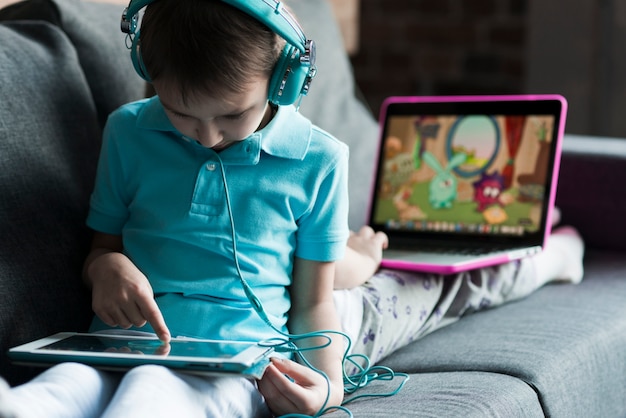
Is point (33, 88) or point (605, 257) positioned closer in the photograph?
point (33, 88)

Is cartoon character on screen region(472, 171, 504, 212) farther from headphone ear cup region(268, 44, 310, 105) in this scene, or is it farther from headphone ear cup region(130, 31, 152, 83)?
headphone ear cup region(130, 31, 152, 83)

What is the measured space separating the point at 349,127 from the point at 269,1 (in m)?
0.92

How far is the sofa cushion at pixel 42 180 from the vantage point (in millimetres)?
1172

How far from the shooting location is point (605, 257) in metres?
1.94

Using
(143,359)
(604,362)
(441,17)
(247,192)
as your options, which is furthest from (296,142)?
(441,17)

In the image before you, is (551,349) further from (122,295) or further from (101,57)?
(101,57)

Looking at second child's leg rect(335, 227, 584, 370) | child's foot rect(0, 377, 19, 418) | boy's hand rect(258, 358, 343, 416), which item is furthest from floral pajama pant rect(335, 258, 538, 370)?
child's foot rect(0, 377, 19, 418)

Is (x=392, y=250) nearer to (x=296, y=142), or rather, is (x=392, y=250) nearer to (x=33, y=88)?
(x=296, y=142)

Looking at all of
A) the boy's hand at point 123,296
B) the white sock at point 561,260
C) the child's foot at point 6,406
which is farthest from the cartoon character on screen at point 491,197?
the child's foot at point 6,406

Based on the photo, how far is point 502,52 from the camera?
11.3 ft

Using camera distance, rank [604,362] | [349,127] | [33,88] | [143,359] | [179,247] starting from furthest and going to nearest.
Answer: [349,127] < [604,362] < [33,88] < [179,247] < [143,359]

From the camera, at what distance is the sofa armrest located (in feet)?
6.35

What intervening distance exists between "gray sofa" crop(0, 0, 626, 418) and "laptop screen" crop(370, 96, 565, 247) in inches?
7.2

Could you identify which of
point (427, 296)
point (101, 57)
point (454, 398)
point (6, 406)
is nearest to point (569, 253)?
point (427, 296)
